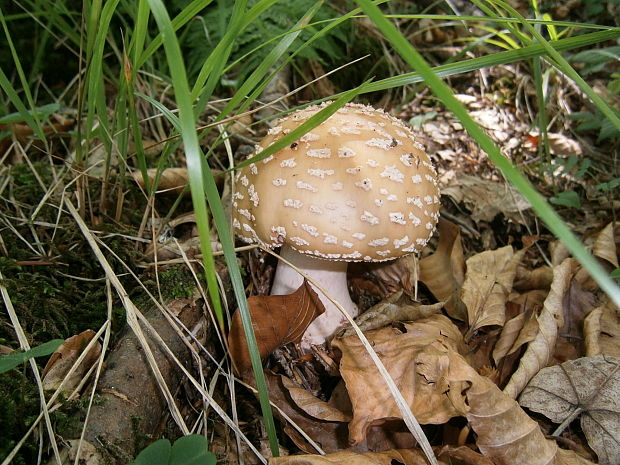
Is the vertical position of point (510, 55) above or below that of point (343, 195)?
above

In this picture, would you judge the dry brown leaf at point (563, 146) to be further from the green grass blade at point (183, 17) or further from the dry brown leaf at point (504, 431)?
the green grass blade at point (183, 17)

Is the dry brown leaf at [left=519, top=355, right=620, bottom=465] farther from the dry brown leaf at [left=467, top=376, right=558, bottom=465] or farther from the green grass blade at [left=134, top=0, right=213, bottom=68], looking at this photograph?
the green grass blade at [left=134, top=0, right=213, bottom=68]

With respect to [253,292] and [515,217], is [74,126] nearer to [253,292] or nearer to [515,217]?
[253,292]

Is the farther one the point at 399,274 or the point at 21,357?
the point at 399,274

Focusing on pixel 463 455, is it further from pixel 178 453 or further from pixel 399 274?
pixel 399 274

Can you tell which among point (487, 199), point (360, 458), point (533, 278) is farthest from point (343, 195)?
point (487, 199)

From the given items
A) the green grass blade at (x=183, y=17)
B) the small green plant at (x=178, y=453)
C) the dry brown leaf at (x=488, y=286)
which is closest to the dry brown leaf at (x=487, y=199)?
the dry brown leaf at (x=488, y=286)
